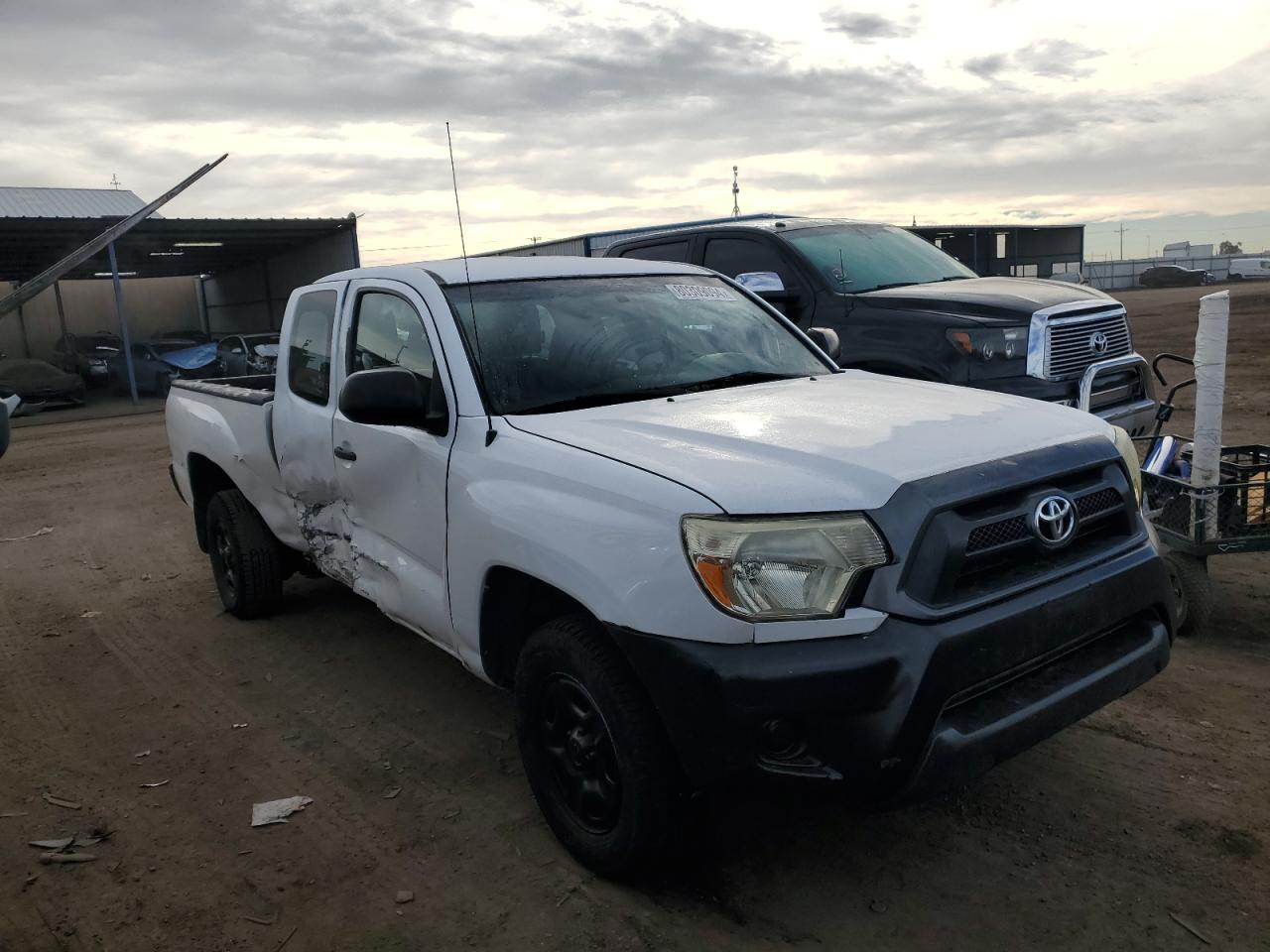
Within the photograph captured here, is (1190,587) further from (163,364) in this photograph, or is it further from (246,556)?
(163,364)

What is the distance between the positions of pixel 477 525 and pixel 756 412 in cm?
96

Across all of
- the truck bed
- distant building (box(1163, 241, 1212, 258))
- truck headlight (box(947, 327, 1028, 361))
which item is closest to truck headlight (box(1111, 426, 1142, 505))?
truck headlight (box(947, 327, 1028, 361))

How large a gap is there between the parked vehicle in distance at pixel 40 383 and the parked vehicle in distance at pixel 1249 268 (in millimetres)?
53831

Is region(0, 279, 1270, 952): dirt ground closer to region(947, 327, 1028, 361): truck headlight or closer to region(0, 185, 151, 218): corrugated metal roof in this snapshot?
region(947, 327, 1028, 361): truck headlight

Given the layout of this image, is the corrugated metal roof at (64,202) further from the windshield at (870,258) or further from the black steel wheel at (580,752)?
→ the black steel wheel at (580,752)

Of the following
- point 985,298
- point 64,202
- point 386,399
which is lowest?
point 386,399

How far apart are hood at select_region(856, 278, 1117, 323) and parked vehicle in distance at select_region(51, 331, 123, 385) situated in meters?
23.5

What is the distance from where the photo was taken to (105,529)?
866 cm

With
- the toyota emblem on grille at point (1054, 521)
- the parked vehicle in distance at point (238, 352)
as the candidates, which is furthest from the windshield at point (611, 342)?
the parked vehicle in distance at point (238, 352)

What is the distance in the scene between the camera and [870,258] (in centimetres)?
748

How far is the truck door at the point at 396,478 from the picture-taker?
3549mm

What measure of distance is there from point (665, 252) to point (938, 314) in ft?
8.43

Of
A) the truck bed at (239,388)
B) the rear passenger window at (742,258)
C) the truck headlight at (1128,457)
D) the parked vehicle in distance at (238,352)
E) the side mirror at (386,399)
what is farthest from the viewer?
the parked vehicle in distance at (238,352)

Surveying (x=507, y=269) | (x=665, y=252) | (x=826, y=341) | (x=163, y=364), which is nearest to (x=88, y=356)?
(x=163, y=364)
